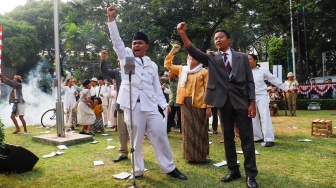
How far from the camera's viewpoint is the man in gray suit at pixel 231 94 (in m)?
3.71

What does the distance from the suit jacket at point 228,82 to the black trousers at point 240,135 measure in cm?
11

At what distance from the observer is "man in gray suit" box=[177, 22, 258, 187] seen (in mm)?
3709

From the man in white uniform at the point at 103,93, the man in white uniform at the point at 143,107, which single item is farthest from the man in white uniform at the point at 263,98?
the man in white uniform at the point at 103,93

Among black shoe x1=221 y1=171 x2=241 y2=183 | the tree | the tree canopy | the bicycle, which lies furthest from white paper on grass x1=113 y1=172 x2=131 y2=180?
the tree

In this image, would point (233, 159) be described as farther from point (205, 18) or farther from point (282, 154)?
point (205, 18)

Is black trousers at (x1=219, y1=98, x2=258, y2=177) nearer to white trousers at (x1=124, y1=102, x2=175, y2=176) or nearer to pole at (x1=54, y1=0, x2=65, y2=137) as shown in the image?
white trousers at (x1=124, y1=102, x2=175, y2=176)

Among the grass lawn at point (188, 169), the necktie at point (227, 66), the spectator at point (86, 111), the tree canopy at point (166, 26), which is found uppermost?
the tree canopy at point (166, 26)

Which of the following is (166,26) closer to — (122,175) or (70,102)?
(70,102)

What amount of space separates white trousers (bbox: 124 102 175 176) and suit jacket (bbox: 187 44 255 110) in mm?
756

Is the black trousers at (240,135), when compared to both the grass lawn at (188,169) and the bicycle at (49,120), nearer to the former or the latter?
the grass lawn at (188,169)

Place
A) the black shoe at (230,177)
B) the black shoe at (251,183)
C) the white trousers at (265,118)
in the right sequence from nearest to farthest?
the black shoe at (251,183), the black shoe at (230,177), the white trousers at (265,118)

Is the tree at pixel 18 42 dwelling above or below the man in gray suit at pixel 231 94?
above

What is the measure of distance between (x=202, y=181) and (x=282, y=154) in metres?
2.25

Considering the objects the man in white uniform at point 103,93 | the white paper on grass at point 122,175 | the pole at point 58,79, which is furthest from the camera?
the man in white uniform at point 103,93
